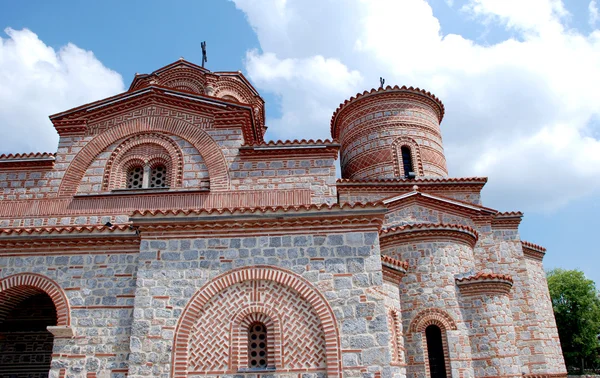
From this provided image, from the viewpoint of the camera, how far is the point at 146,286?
241 inches

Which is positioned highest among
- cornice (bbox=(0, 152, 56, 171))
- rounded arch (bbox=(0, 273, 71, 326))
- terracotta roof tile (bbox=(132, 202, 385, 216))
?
cornice (bbox=(0, 152, 56, 171))

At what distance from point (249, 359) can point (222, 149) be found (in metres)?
4.18

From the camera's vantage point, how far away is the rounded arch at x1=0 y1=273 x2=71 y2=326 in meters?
6.37

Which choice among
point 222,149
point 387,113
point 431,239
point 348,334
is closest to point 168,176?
point 222,149

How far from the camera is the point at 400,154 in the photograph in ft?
43.3

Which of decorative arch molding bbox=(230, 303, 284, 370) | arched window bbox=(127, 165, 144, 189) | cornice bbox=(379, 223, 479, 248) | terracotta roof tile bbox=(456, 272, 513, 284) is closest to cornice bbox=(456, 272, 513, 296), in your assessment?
terracotta roof tile bbox=(456, 272, 513, 284)

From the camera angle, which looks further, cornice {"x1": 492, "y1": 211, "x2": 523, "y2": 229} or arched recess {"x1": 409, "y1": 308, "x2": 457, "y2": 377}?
cornice {"x1": 492, "y1": 211, "x2": 523, "y2": 229}

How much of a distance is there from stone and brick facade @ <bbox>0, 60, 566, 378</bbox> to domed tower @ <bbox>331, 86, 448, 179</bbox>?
55 millimetres

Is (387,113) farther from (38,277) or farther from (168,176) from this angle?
(38,277)

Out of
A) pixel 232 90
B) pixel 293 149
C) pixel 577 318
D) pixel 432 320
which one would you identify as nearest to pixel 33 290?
pixel 293 149

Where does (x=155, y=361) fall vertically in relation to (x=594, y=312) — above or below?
below

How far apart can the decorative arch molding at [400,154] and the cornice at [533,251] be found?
4116mm

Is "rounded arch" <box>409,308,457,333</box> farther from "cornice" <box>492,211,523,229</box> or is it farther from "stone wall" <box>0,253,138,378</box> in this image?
"stone wall" <box>0,253,138,378</box>

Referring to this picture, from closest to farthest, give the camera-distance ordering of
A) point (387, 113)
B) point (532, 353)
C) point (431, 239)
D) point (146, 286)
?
point (146, 286), point (431, 239), point (532, 353), point (387, 113)
